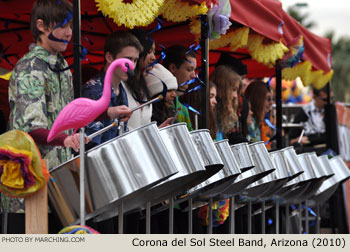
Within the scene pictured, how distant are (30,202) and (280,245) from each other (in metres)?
0.71

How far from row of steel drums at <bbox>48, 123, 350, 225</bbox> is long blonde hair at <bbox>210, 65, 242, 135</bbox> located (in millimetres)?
458

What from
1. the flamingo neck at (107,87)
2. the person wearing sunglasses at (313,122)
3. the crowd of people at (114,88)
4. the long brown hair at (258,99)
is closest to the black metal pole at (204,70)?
the crowd of people at (114,88)

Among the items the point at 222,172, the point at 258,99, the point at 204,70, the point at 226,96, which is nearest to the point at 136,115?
the point at 222,172

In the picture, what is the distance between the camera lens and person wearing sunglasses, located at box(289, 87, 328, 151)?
23.0 feet

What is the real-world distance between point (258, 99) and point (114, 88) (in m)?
2.31

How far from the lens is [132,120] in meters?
3.06

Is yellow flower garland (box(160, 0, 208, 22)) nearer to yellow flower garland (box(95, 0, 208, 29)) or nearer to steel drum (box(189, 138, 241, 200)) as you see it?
yellow flower garland (box(95, 0, 208, 29))

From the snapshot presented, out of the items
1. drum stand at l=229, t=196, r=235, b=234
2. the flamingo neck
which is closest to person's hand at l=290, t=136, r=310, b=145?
drum stand at l=229, t=196, r=235, b=234

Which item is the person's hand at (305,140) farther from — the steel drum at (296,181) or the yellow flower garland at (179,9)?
the yellow flower garland at (179,9)

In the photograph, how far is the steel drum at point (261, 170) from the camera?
11.5 ft

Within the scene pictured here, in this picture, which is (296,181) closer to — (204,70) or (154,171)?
(204,70)

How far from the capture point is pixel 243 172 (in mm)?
3471

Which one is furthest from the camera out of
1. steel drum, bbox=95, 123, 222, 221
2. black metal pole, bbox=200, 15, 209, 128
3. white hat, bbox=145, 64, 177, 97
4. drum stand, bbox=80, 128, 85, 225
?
black metal pole, bbox=200, 15, 209, 128

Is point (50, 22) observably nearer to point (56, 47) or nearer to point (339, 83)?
point (56, 47)
